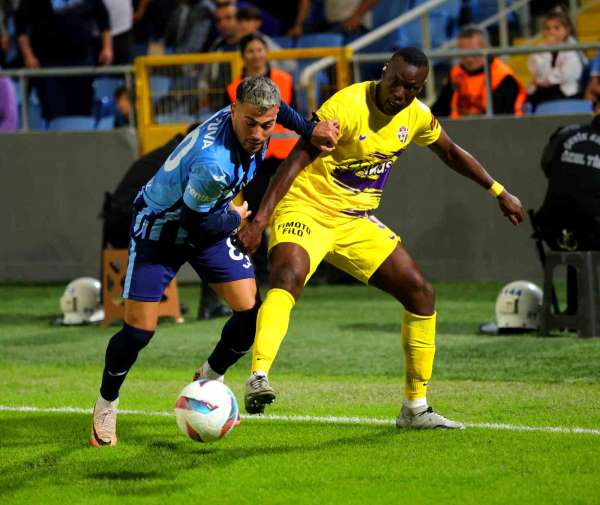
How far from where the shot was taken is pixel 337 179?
324 inches

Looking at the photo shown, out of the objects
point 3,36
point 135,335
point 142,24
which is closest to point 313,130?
point 135,335

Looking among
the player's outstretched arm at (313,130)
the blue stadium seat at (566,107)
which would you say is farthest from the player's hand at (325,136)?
the blue stadium seat at (566,107)

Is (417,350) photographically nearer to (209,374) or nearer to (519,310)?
(209,374)

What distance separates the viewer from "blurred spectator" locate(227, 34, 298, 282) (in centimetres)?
A: 1339

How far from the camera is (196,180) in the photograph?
7031 millimetres

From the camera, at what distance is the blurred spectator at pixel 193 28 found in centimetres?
1831

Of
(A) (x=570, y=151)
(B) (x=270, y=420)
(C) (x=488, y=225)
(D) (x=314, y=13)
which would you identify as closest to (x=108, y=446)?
(B) (x=270, y=420)

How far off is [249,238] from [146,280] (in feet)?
2.24

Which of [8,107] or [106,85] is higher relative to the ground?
[106,85]

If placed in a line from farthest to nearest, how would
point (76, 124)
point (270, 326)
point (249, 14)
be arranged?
point (76, 124) → point (249, 14) → point (270, 326)

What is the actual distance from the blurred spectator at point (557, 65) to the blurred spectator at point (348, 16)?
2.94 meters

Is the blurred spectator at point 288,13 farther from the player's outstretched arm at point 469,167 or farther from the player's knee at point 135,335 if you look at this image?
the player's knee at point 135,335

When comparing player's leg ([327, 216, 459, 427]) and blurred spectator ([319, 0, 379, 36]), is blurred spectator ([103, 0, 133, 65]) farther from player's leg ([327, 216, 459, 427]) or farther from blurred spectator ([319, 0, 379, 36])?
player's leg ([327, 216, 459, 427])

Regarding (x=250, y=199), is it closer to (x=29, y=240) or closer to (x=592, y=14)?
(x=29, y=240)
